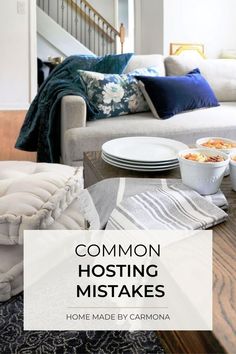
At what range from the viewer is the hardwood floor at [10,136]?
3.37 meters

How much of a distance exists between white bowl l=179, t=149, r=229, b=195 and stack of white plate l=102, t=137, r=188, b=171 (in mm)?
188

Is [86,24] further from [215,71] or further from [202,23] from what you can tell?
[215,71]

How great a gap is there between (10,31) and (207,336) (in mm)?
5378

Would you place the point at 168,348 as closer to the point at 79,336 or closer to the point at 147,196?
the point at 147,196

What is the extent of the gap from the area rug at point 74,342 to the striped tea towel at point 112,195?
0.46 m

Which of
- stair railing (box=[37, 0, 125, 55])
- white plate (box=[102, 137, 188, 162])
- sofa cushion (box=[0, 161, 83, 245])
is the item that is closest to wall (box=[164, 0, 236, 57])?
stair railing (box=[37, 0, 125, 55])

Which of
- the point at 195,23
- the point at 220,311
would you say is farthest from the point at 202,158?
the point at 195,23

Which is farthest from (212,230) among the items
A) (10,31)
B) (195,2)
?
(10,31)

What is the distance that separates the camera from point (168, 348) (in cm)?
75

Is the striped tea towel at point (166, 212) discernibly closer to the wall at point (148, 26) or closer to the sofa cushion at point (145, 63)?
the sofa cushion at point (145, 63)

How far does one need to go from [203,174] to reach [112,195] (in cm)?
23

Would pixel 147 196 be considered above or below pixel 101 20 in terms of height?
below

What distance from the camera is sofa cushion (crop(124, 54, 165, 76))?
3066 mm

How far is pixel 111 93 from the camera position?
2672 mm
